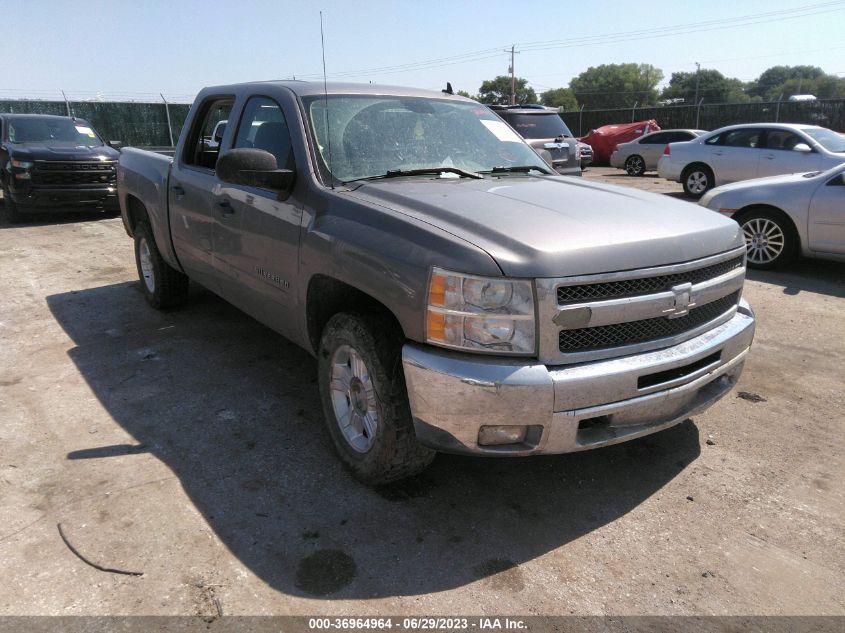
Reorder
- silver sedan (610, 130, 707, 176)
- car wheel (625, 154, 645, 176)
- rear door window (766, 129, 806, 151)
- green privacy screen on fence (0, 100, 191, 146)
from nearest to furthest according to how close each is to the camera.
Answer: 1. rear door window (766, 129, 806, 151)
2. silver sedan (610, 130, 707, 176)
3. car wheel (625, 154, 645, 176)
4. green privacy screen on fence (0, 100, 191, 146)

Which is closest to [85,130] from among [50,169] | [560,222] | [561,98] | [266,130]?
[50,169]

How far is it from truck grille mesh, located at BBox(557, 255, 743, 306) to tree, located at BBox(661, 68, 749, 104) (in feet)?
347

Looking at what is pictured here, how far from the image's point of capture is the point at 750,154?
1144 centimetres

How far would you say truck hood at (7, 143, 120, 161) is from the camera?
10461mm

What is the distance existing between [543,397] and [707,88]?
123m

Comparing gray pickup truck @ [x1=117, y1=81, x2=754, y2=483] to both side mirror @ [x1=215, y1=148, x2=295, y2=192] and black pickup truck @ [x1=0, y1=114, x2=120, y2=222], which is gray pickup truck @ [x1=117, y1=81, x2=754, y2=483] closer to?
side mirror @ [x1=215, y1=148, x2=295, y2=192]

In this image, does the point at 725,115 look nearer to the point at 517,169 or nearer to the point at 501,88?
the point at 517,169

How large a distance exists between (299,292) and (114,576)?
5.06 ft

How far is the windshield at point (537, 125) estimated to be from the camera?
12898mm

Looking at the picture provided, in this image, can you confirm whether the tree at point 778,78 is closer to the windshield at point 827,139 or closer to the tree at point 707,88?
the tree at point 707,88

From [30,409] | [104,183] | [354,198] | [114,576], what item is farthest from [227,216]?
[104,183]

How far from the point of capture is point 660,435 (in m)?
3.61

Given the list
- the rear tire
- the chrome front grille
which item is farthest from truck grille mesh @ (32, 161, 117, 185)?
the chrome front grille

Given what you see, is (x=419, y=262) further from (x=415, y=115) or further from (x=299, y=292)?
(x=415, y=115)
